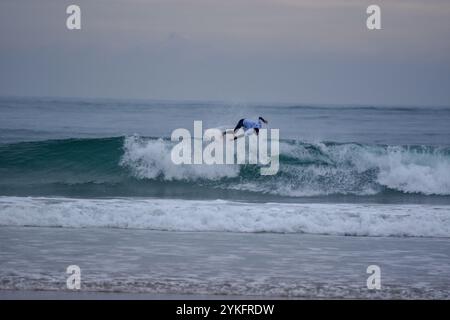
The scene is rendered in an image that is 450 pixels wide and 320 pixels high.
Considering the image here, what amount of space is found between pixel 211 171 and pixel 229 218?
5982 millimetres

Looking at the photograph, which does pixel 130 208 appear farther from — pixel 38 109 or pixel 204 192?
pixel 38 109

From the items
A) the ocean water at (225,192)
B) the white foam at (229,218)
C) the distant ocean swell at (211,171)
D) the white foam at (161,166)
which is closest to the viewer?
the ocean water at (225,192)

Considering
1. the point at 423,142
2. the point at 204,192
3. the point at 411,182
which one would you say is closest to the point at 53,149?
the point at 204,192

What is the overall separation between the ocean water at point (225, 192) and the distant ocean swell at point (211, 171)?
0.05 meters

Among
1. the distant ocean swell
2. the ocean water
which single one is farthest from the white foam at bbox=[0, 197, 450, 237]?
the distant ocean swell

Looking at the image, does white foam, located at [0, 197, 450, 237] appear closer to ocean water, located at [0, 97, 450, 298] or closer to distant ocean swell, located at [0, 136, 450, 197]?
ocean water, located at [0, 97, 450, 298]

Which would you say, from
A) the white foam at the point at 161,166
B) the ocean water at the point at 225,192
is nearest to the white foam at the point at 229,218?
the ocean water at the point at 225,192

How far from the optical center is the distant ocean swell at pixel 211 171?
17578mm

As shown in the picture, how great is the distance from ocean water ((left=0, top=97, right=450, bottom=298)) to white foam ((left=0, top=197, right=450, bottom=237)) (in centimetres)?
2

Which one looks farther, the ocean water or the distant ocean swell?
the distant ocean swell

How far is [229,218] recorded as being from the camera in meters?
12.6

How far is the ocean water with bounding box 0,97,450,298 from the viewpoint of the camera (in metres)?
9.03

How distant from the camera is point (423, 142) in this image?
25.3 m

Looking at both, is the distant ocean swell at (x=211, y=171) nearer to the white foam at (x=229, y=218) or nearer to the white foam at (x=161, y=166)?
the white foam at (x=161, y=166)
